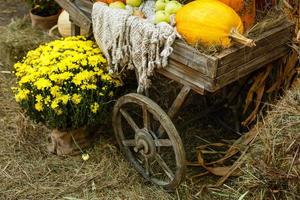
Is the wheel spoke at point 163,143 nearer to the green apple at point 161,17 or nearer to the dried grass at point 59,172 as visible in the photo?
the dried grass at point 59,172

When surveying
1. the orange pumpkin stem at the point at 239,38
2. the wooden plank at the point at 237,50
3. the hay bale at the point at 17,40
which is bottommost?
the hay bale at the point at 17,40

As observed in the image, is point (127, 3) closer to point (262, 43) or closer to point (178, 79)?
point (178, 79)

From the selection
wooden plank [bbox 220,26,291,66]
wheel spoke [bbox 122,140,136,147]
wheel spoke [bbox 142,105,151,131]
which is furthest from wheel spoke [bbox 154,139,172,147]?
wooden plank [bbox 220,26,291,66]

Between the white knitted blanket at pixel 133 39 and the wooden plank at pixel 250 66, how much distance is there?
1.03 feet

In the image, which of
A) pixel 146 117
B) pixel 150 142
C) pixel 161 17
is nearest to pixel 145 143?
pixel 150 142

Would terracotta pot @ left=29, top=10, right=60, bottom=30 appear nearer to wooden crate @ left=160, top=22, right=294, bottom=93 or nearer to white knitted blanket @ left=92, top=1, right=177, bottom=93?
white knitted blanket @ left=92, top=1, right=177, bottom=93

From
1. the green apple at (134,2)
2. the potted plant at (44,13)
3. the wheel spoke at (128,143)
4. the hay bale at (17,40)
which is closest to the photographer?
the green apple at (134,2)

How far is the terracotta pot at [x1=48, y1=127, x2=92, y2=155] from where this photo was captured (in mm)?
3105

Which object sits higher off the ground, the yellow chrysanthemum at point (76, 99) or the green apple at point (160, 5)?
the green apple at point (160, 5)

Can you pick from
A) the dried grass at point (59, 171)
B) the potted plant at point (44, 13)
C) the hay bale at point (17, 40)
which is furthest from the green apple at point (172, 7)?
the potted plant at point (44, 13)

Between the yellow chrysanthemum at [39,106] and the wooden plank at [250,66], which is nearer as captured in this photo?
the wooden plank at [250,66]

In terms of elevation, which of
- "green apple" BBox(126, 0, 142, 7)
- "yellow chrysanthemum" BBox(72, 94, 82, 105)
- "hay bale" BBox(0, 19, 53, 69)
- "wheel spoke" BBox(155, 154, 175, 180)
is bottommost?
"hay bale" BBox(0, 19, 53, 69)

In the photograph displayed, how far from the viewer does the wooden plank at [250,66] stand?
2.39 metres

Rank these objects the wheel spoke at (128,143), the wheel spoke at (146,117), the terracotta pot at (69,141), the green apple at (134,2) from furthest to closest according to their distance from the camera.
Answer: the terracotta pot at (69,141), the wheel spoke at (128,143), the green apple at (134,2), the wheel spoke at (146,117)
